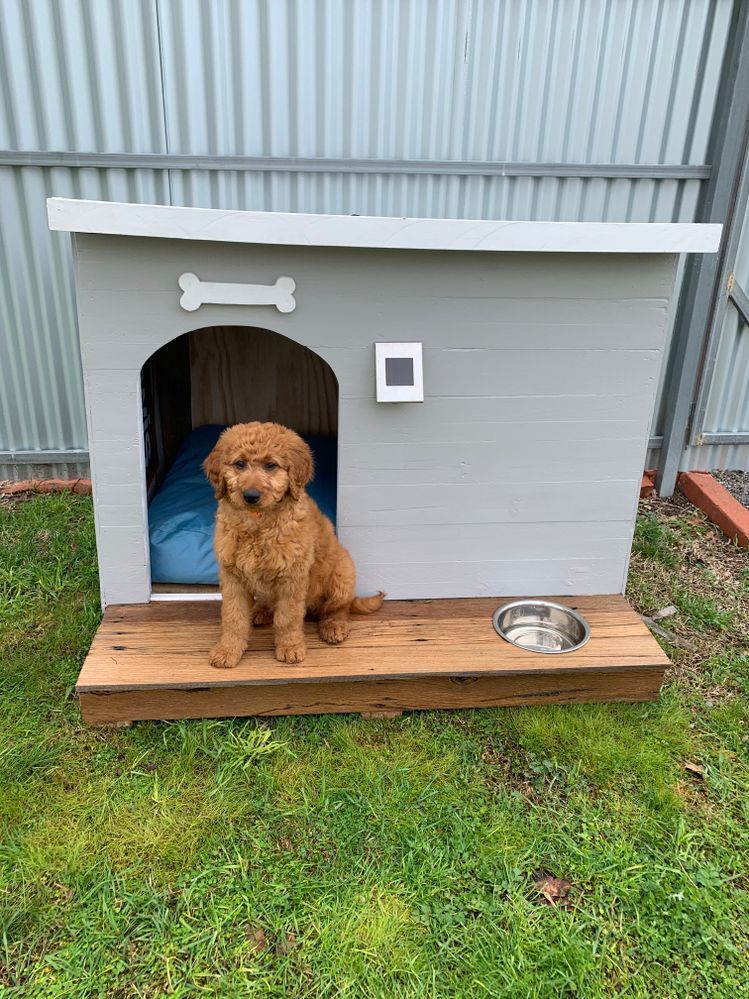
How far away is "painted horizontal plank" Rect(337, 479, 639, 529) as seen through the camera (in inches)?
127

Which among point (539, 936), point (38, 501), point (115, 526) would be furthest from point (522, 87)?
point (539, 936)

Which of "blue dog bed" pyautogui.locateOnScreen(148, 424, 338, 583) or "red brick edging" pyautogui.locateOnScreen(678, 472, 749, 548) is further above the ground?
"blue dog bed" pyautogui.locateOnScreen(148, 424, 338, 583)

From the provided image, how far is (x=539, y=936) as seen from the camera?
7.20 feet

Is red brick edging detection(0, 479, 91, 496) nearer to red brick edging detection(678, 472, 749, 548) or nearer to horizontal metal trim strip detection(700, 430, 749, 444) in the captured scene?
red brick edging detection(678, 472, 749, 548)

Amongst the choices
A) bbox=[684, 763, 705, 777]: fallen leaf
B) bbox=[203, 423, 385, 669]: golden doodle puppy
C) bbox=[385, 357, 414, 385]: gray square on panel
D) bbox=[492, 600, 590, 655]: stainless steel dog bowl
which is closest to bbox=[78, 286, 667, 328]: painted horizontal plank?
bbox=[385, 357, 414, 385]: gray square on panel

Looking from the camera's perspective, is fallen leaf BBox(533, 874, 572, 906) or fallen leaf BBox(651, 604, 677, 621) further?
fallen leaf BBox(651, 604, 677, 621)

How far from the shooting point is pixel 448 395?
3.11 metres

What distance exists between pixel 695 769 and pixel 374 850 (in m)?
1.32

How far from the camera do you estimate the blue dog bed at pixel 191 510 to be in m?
3.39

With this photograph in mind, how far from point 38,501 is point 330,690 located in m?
2.84

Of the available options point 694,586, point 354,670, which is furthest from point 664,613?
point 354,670

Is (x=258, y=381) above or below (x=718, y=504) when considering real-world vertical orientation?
above

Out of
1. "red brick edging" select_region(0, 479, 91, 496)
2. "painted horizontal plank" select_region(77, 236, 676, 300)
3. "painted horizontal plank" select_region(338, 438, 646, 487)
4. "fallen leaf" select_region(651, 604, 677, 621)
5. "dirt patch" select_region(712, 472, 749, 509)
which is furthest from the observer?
A: "dirt patch" select_region(712, 472, 749, 509)

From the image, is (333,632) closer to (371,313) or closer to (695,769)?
(371,313)
